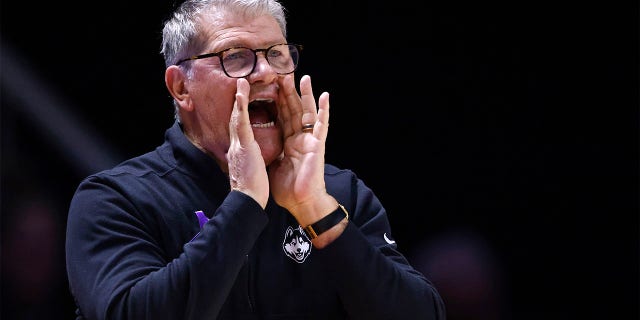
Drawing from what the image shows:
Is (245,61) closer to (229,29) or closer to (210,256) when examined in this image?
(229,29)

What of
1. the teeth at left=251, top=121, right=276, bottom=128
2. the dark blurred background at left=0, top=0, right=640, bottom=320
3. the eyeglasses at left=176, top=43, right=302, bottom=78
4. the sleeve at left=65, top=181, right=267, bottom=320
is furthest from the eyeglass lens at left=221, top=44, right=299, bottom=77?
the dark blurred background at left=0, top=0, right=640, bottom=320

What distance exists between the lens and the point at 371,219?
1866mm

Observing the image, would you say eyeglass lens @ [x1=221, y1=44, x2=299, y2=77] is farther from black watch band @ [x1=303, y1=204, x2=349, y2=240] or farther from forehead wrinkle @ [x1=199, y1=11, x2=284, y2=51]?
black watch band @ [x1=303, y1=204, x2=349, y2=240]

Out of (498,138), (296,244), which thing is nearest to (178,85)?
(296,244)

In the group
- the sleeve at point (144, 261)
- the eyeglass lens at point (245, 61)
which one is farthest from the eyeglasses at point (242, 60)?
the sleeve at point (144, 261)

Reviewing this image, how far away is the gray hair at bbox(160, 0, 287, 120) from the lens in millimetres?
1835

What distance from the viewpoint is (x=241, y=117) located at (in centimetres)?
165

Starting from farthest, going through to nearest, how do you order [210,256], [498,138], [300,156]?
1. [498,138]
2. [300,156]
3. [210,256]

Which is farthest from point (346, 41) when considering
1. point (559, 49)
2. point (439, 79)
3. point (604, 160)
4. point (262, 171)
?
point (262, 171)

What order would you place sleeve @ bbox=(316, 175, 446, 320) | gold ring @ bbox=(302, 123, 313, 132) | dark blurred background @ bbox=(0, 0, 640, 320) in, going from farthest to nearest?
dark blurred background @ bbox=(0, 0, 640, 320) < gold ring @ bbox=(302, 123, 313, 132) < sleeve @ bbox=(316, 175, 446, 320)

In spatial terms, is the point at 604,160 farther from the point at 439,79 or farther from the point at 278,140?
the point at 278,140

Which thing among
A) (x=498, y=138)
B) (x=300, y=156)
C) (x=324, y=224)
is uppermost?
(x=300, y=156)

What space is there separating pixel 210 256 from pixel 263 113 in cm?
46

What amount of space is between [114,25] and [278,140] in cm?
150
